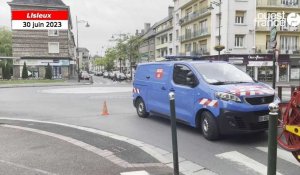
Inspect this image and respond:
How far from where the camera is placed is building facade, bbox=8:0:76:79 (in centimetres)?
5441

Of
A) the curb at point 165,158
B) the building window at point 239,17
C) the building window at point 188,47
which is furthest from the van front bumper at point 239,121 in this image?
the building window at point 188,47

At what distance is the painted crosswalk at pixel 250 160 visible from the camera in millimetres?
5316

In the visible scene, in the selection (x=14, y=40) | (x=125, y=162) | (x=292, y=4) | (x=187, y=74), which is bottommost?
(x=125, y=162)

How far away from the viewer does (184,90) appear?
8.30 meters

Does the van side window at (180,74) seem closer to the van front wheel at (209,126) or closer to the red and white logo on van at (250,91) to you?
the van front wheel at (209,126)

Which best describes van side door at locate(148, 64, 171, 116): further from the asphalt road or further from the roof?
the roof

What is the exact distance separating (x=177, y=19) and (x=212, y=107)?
2332 inches

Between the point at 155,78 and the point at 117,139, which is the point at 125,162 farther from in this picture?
the point at 155,78

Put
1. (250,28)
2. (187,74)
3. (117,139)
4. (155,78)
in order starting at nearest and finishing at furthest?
(117,139) < (187,74) < (155,78) < (250,28)

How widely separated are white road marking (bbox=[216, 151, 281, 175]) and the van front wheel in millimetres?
883

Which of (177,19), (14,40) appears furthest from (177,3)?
(14,40)

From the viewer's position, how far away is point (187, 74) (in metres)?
8.33

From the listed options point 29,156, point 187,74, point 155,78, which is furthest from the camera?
point 155,78

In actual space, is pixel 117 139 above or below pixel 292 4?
below
